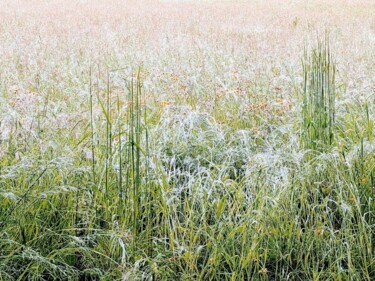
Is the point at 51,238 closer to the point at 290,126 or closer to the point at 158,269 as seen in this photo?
the point at 158,269

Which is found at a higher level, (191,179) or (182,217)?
(191,179)

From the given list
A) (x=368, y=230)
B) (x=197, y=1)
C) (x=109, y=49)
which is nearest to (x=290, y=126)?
(x=368, y=230)

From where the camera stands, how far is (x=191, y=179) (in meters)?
2.49

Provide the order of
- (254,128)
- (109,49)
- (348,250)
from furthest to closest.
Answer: (109,49)
(254,128)
(348,250)

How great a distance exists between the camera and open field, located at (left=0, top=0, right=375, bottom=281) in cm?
207

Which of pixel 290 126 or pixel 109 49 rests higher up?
pixel 109 49

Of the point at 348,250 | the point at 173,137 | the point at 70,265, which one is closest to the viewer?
the point at 348,250

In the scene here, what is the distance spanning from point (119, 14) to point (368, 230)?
9.54 m

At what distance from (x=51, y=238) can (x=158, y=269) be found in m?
0.55

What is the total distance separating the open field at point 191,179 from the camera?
207 centimetres

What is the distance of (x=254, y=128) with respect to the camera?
3287 millimetres

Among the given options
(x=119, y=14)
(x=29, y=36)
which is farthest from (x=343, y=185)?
(x=119, y=14)

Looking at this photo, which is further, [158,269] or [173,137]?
[173,137]

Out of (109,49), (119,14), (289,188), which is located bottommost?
(289,188)
